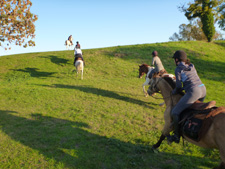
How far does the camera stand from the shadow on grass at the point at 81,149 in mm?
5262

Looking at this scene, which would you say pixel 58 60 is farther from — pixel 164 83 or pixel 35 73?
pixel 164 83

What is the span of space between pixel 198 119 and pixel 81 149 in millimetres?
4145

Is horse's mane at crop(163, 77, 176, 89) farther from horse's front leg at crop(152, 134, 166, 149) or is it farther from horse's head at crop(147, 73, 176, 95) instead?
horse's front leg at crop(152, 134, 166, 149)

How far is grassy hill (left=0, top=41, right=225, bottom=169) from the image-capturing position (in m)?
5.42

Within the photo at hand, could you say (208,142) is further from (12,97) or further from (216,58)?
(216,58)

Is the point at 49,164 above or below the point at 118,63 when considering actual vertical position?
below

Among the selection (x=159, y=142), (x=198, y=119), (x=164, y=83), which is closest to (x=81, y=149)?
(x=159, y=142)

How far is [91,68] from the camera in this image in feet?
69.0

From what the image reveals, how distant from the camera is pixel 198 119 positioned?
14.3ft

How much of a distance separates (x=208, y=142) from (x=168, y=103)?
1.83m

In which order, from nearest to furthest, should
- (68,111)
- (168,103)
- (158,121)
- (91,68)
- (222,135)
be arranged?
(222,135) < (168,103) < (158,121) < (68,111) < (91,68)

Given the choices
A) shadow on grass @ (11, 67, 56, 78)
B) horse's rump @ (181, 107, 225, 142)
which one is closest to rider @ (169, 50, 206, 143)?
horse's rump @ (181, 107, 225, 142)

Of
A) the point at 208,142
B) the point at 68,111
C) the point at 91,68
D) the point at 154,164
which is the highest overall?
the point at 91,68

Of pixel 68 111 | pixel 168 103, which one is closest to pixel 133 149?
pixel 168 103
